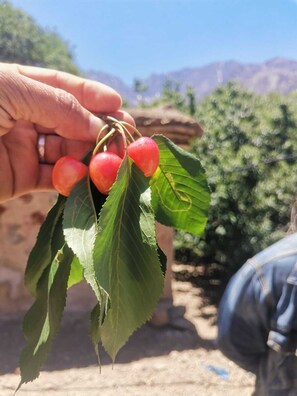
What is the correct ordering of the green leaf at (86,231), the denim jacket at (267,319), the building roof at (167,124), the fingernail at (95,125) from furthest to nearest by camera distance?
the building roof at (167,124) → the denim jacket at (267,319) → the fingernail at (95,125) → the green leaf at (86,231)

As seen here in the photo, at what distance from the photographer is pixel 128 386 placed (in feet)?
8.75

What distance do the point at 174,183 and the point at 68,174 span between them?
0.14 m

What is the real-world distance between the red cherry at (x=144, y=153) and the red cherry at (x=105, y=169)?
2 centimetres

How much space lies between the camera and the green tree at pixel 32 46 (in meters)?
11.6

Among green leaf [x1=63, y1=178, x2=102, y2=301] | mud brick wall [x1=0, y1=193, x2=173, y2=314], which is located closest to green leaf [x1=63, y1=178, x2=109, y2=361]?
green leaf [x1=63, y1=178, x2=102, y2=301]

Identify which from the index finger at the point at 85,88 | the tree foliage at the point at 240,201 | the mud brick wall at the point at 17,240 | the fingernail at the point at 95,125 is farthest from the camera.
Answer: the tree foliage at the point at 240,201

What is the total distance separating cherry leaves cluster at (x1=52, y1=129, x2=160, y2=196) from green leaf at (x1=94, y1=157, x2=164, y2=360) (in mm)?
18

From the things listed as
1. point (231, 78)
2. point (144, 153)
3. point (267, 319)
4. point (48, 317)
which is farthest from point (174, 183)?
point (231, 78)

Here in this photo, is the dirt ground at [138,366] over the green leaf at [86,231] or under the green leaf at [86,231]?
under

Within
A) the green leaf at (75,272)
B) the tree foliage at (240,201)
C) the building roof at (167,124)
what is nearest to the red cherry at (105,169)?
the green leaf at (75,272)

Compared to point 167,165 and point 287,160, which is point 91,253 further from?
point 287,160

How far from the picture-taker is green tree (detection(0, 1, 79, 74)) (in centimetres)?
1158

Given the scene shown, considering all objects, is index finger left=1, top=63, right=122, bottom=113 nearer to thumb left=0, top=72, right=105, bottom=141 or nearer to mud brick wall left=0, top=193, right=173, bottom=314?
thumb left=0, top=72, right=105, bottom=141

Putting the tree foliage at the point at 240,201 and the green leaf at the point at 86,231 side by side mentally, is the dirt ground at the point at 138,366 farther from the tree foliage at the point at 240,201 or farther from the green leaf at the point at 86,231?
the green leaf at the point at 86,231
